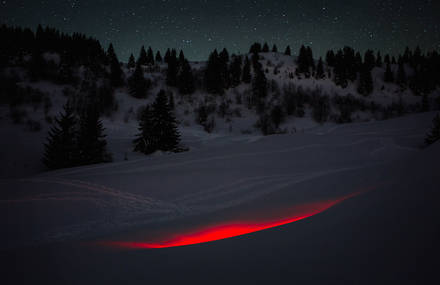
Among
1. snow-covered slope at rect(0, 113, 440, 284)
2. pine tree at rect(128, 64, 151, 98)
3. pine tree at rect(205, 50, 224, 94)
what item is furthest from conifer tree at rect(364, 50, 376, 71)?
snow-covered slope at rect(0, 113, 440, 284)

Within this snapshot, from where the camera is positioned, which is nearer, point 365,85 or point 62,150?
point 62,150

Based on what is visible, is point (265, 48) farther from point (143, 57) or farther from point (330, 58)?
point (143, 57)

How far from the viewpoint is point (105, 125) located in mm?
22906

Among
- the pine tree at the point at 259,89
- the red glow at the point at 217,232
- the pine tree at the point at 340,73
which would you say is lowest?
the red glow at the point at 217,232

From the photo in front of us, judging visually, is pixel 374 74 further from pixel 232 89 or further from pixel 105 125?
pixel 105 125

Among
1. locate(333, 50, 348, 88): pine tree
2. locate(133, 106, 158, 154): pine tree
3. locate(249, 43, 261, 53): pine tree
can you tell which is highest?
locate(249, 43, 261, 53): pine tree

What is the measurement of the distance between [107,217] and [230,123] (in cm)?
2835

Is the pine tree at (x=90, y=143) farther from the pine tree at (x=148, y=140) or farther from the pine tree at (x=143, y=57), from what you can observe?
the pine tree at (x=143, y=57)

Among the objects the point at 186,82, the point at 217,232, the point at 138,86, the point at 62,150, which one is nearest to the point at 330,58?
the point at 186,82

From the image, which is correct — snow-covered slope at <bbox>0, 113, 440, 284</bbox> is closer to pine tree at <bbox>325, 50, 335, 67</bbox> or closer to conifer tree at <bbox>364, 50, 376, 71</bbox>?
pine tree at <bbox>325, 50, 335, 67</bbox>

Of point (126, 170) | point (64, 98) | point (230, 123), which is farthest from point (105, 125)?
point (126, 170)

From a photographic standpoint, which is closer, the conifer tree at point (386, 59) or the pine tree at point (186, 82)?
the pine tree at point (186, 82)

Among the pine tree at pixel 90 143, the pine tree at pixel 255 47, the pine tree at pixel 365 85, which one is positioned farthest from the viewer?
the pine tree at pixel 255 47

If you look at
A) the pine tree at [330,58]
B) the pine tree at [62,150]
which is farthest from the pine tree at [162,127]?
the pine tree at [330,58]
